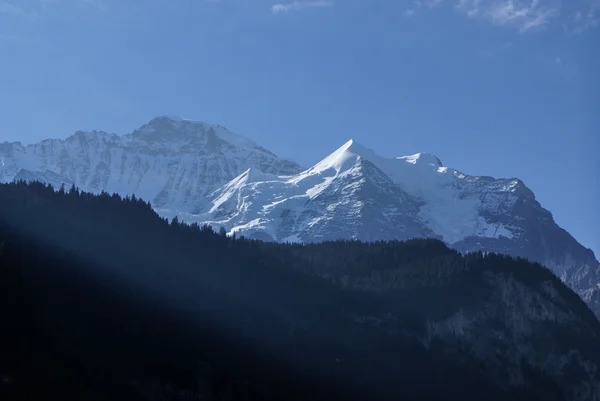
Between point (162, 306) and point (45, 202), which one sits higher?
point (45, 202)

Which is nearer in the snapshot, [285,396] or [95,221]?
[285,396]

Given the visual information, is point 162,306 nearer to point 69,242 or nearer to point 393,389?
point 69,242

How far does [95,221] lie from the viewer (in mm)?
197750

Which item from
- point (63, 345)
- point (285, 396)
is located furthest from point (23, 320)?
point (285, 396)

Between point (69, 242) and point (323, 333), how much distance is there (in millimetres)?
46178

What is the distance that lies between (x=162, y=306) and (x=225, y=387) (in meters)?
20.2

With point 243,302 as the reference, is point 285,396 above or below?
below

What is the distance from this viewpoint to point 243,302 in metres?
197

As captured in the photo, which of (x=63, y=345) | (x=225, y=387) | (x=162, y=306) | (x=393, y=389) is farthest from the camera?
A: (x=393, y=389)

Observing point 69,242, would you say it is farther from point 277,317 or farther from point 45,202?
point 277,317

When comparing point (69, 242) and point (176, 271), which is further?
point (176, 271)

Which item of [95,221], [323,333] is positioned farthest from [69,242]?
[323,333]

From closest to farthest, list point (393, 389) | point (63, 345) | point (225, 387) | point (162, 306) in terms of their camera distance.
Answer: point (63, 345)
point (225, 387)
point (162, 306)
point (393, 389)

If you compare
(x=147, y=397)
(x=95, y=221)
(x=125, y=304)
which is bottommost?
(x=147, y=397)
